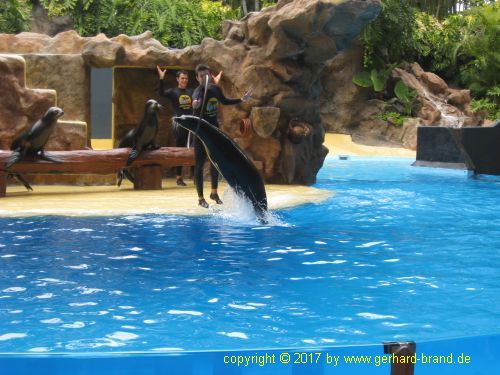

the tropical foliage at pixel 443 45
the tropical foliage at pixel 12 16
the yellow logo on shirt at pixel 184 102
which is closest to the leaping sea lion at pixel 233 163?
the yellow logo on shirt at pixel 184 102

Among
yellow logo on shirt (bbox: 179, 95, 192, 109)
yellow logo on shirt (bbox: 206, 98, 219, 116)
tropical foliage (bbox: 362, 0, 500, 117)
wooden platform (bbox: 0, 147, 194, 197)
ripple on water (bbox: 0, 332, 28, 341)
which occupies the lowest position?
ripple on water (bbox: 0, 332, 28, 341)

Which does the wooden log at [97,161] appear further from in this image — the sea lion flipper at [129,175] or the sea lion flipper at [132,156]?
the sea lion flipper at [129,175]

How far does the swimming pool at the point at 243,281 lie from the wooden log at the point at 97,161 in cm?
225

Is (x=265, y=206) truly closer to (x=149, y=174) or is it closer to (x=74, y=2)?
(x=149, y=174)

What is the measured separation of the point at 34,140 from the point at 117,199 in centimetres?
133

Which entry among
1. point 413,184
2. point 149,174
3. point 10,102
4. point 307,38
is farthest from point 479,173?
point 10,102

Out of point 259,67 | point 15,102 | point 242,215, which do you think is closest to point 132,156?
point 15,102

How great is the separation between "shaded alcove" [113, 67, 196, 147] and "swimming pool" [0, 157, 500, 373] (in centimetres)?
517

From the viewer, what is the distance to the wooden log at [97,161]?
9.18m

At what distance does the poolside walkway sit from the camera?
764 cm

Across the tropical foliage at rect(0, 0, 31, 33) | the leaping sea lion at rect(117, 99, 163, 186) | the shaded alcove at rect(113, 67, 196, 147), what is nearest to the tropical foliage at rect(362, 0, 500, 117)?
the tropical foliage at rect(0, 0, 31, 33)

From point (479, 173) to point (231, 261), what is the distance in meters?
9.13

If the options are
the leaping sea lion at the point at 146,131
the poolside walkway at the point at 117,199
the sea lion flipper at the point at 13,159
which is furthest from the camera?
the leaping sea lion at the point at 146,131

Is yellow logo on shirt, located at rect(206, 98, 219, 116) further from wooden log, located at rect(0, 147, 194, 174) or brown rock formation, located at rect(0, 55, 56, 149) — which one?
brown rock formation, located at rect(0, 55, 56, 149)
